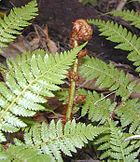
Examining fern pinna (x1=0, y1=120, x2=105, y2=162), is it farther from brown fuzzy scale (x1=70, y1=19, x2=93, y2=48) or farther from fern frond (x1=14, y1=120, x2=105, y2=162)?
brown fuzzy scale (x1=70, y1=19, x2=93, y2=48)

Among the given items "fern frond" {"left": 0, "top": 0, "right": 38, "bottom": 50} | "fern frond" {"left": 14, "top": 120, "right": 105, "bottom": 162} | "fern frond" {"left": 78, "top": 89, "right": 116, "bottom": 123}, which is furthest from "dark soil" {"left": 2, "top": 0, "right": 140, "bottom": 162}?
"fern frond" {"left": 14, "top": 120, "right": 105, "bottom": 162}

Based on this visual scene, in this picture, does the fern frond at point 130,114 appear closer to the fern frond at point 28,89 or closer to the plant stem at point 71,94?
the plant stem at point 71,94

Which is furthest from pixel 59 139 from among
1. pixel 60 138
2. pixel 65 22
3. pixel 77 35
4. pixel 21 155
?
pixel 65 22

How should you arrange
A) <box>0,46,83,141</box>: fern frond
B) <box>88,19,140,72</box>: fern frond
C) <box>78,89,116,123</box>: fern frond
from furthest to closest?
<box>88,19,140,72</box>: fern frond, <box>78,89,116,123</box>: fern frond, <box>0,46,83,141</box>: fern frond

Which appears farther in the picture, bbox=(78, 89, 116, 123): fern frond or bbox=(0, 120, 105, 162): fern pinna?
bbox=(78, 89, 116, 123): fern frond

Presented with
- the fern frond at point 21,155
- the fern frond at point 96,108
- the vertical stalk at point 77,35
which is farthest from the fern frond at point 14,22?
the fern frond at point 21,155

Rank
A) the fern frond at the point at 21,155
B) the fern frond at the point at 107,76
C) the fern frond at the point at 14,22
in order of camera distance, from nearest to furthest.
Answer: the fern frond at the point at 21,155, the fern frond at the point at 14,22, the fern frond at the point at 107,76

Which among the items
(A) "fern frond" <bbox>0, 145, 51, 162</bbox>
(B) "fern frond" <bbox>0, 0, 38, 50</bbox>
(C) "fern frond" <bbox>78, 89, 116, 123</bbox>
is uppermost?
(B) "fern frond" <bbox>0, 0, 38, 50</bbox>
